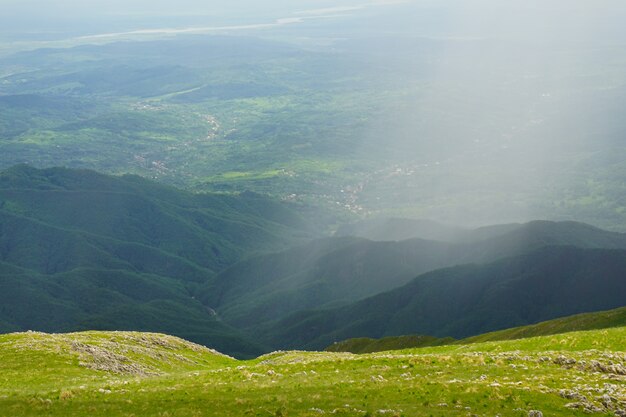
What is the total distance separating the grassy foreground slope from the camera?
42.1 metres

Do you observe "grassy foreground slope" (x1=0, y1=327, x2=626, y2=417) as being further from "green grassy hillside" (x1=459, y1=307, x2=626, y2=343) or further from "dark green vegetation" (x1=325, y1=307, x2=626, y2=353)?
"dark green vegetation" (x1=325, y1=307, x2=626, y2=353)

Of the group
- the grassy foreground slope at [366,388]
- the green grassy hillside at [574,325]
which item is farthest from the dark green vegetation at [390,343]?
the grassy foreground slope at [366,388]

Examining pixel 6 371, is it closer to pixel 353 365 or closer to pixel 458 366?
pixel 353 365

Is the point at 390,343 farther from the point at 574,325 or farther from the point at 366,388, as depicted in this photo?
the point at 366,388

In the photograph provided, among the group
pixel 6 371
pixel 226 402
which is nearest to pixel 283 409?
pixel 226 402

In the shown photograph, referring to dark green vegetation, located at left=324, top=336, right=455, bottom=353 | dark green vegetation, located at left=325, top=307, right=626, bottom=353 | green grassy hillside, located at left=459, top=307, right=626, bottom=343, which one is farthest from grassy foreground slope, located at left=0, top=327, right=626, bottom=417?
dark green vegetation, located at left=324, top=336, right=455, bottom=353

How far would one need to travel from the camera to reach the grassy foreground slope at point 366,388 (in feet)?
138

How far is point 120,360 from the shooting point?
78.2 m

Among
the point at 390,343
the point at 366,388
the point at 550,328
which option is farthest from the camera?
the point at 390,343

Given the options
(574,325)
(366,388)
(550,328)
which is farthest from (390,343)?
(366,388)

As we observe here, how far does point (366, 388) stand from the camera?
46.5m

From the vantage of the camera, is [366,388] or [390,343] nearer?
[366,388]

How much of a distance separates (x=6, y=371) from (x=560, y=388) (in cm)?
5066

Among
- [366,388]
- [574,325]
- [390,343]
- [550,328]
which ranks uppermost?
[366,388]
